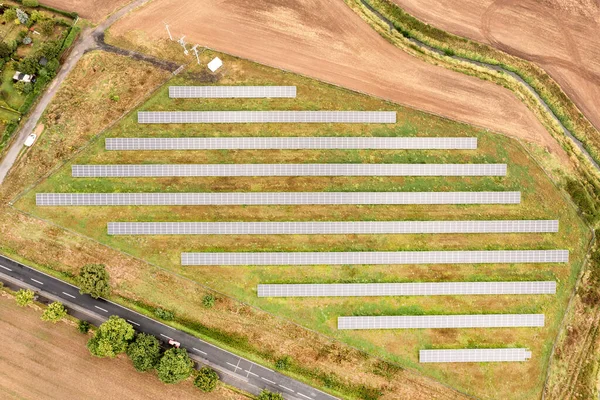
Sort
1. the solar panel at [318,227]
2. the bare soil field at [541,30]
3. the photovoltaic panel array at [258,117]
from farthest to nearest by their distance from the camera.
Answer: the bare soil field at [541,30] < the photovoltaic panel array at [258,117] < the solar panel at [318,227]

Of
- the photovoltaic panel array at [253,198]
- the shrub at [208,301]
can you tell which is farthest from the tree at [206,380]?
the photovoltaic panel array at [253,198]

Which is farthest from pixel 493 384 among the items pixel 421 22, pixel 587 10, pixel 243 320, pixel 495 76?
pixel 587 10

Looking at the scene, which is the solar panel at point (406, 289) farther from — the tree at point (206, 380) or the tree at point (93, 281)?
the tree at point (93, 281)

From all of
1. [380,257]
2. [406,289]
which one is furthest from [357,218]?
[406,289]

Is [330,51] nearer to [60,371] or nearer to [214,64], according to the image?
[214,64]

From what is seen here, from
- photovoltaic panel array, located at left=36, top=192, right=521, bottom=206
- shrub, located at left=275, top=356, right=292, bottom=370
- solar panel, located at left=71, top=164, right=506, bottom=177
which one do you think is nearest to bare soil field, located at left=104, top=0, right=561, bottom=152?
solar panel, located at left=71, top=164, right=506, bottom=177

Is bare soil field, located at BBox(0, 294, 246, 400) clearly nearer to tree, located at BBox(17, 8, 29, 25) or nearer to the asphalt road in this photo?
the asphalt road
